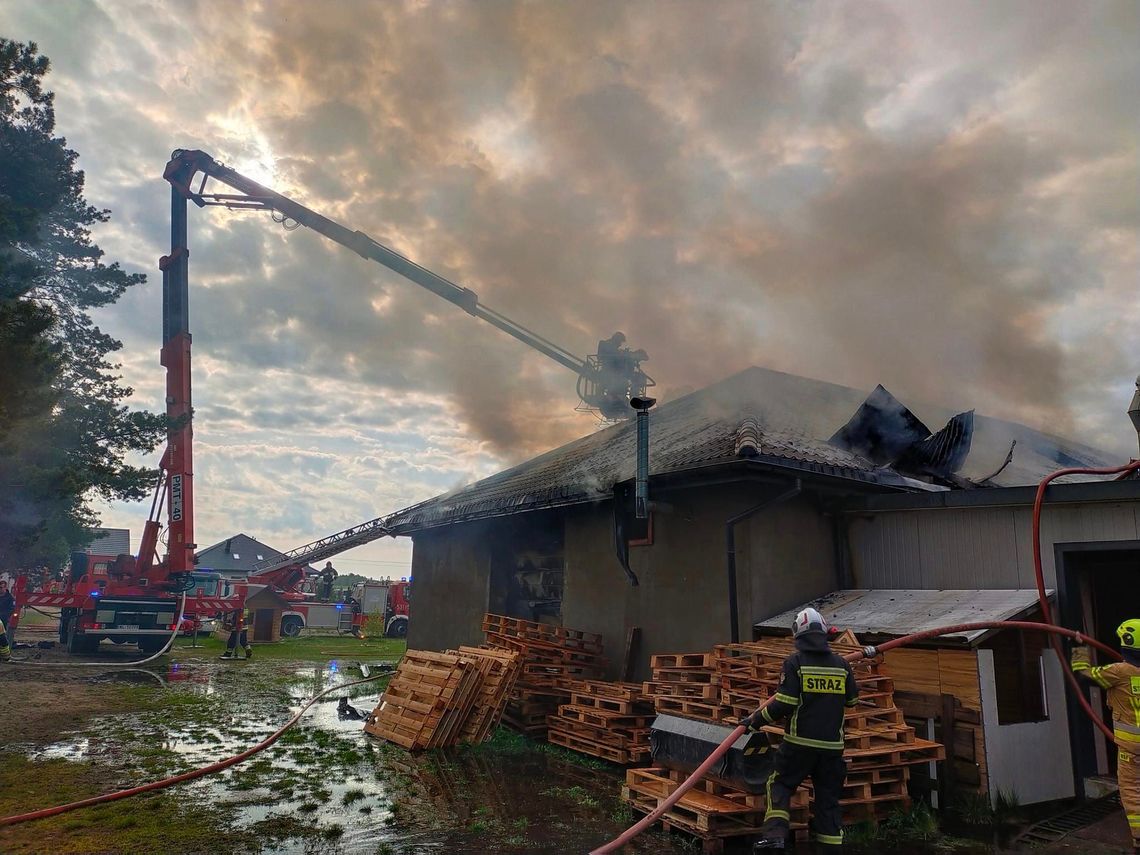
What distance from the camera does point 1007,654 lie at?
7.23 meters

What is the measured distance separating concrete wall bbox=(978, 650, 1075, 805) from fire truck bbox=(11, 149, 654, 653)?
31.0 feet

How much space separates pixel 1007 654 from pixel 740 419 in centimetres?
437

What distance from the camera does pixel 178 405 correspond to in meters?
16.0

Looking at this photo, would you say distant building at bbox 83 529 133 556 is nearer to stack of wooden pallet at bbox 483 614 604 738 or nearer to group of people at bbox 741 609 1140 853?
stack of wooden pallet at bbox 483 614 604 738

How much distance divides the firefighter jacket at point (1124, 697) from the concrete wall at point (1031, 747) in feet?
3.14

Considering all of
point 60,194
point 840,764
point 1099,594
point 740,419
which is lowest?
point 840,764

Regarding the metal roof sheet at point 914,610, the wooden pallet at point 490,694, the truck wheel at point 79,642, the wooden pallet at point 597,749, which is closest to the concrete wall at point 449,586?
the wooden pallet at point 490,694

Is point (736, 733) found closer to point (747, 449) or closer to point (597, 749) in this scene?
point (747, 449)

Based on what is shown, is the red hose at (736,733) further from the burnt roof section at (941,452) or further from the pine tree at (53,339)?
the pine tree at (53,339)

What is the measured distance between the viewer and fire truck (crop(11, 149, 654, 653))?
16.0 m

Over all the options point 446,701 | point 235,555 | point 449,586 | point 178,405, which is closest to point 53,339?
point 178,405

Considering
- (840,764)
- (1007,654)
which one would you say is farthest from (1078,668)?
(840,764)

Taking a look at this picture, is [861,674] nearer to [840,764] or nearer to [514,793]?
[840,764]

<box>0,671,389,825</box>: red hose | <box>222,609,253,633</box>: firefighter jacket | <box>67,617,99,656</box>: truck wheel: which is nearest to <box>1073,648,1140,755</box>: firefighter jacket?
<box>0,671,389,825</box>: red hose
